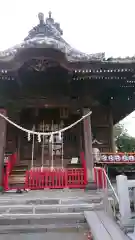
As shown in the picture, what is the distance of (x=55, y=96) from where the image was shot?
9.67 meters

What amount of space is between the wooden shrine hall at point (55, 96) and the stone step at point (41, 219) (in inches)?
158

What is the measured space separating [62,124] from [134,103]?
445 cm

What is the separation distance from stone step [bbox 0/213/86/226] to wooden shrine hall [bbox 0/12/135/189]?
4.01 metres

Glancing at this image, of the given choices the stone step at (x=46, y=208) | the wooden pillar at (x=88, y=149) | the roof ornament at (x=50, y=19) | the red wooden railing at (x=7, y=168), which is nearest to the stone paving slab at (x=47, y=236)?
the stone step at (x=46, y=208)

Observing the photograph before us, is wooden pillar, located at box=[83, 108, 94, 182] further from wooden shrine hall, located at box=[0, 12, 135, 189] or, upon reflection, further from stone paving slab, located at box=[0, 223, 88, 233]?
stone paving slab, located at box=[0, 223, 88, 233]

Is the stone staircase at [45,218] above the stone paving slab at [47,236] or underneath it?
above

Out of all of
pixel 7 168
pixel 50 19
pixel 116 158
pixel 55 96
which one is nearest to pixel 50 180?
pixel 7 168

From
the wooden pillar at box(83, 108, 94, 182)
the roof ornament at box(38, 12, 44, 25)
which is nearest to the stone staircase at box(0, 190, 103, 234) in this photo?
the wooden pillar at box(83, 108, 94, 182)

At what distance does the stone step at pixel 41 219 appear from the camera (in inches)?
167

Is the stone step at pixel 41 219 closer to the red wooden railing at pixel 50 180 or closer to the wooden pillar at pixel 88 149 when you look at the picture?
the wooden pillar at pixel 88 149

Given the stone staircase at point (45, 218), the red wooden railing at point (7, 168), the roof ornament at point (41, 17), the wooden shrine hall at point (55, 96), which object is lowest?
the stone staircase at point (45, 218)

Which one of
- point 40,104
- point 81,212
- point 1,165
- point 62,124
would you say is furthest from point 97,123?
point 81,212

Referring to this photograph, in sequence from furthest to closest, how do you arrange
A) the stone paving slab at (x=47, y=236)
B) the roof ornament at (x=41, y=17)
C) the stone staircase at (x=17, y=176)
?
the roof ornament at (x=41, y=17) < the stone staircase at (x=17, y=176) < the stone paving slab at (x=47, y=236)

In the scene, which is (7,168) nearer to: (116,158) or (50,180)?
(50,180)
